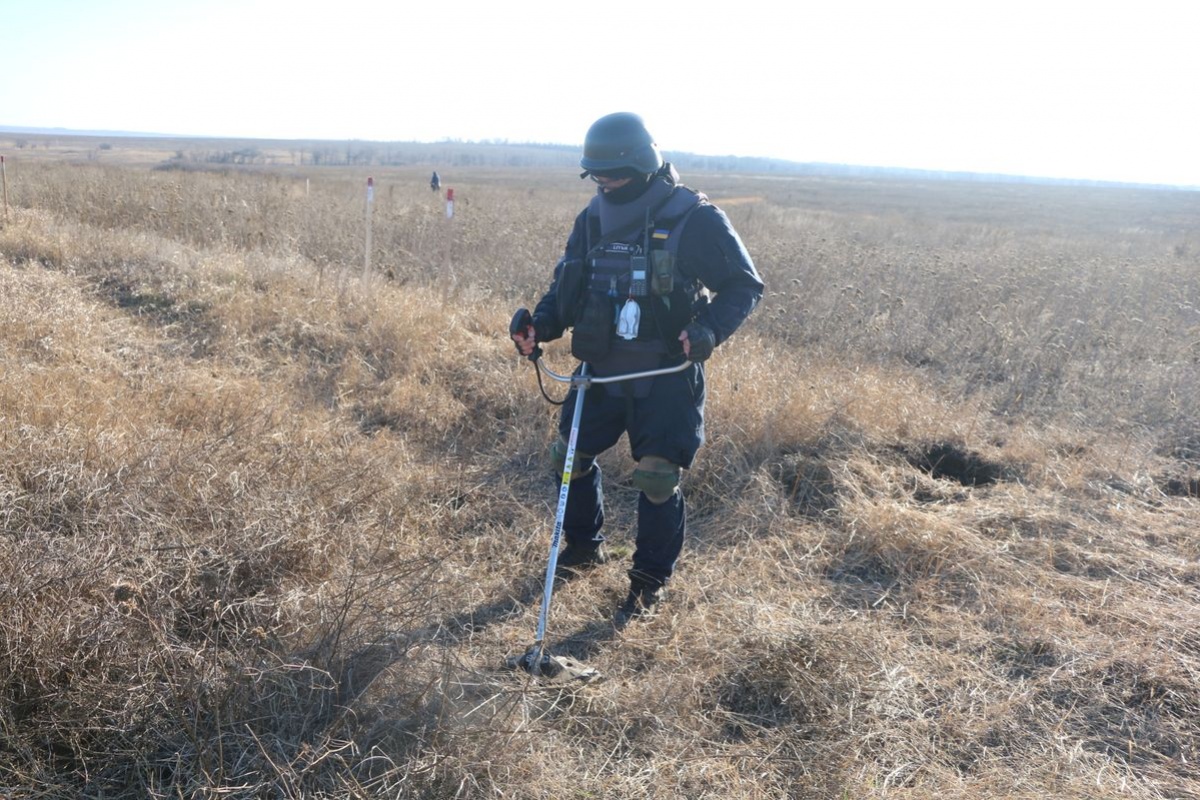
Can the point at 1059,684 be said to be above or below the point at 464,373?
below

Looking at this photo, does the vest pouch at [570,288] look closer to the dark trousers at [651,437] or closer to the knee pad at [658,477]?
the dark trousers at [651,437]

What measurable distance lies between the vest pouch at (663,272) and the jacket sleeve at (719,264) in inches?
3.7

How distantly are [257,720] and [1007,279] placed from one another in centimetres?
1038

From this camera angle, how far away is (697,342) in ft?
9.87

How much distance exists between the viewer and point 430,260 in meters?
10.2

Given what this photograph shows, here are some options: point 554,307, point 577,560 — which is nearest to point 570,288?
point 554,307

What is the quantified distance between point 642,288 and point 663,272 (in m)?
0.11

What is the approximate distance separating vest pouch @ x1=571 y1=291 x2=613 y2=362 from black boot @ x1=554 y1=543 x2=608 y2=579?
0.98 meters

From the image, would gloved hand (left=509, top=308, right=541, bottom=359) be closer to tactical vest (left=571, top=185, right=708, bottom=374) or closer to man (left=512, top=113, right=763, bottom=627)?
man (left=512, top=113, right=763, bottom=627)

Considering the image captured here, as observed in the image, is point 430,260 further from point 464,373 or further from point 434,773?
point 434,773

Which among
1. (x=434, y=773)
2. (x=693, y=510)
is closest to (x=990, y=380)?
(x=693, y=510)

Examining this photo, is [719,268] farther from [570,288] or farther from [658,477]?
[658,477]

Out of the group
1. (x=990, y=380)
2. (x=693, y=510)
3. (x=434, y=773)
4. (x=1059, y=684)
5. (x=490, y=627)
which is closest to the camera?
(x=434, y=773)

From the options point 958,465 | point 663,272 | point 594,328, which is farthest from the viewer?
point 958,465
